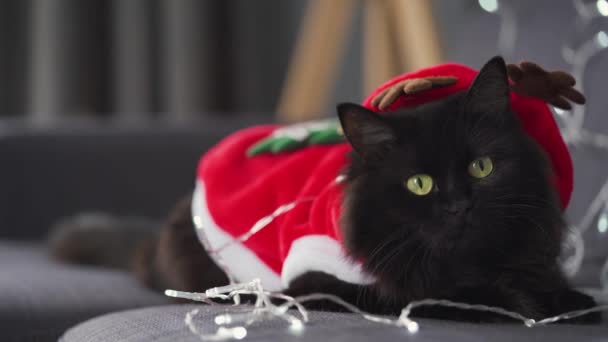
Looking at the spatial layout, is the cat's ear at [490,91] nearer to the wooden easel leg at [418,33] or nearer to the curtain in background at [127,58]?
the wooden easel leg at [418,33]

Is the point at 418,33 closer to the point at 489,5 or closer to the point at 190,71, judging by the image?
the point at 489,5

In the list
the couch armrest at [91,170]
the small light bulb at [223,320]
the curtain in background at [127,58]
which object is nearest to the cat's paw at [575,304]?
the small light bulb at [223,320]

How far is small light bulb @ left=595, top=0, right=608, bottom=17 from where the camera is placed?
1.38 m

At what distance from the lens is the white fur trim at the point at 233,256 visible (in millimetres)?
1255

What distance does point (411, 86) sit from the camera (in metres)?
1.04

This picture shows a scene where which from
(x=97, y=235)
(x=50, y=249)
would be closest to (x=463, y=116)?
(x=97, y=235)

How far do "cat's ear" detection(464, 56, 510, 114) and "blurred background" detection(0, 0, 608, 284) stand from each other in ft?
1.57

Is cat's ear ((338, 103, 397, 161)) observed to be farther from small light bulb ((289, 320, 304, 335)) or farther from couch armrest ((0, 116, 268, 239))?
couch armrest ((0, 116, 268, 239))

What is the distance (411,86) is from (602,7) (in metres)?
0.61

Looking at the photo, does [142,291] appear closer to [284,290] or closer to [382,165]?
[284,290]

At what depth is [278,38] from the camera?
3.33 meters

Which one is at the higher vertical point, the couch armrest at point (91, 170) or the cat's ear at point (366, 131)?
the cat's ear at point (366, 131)

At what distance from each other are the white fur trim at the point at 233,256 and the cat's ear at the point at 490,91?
0.49 meters

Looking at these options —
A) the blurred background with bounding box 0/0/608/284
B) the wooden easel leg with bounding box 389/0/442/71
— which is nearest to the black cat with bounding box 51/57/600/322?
the blurred background with bounding box 0/0/608/284
